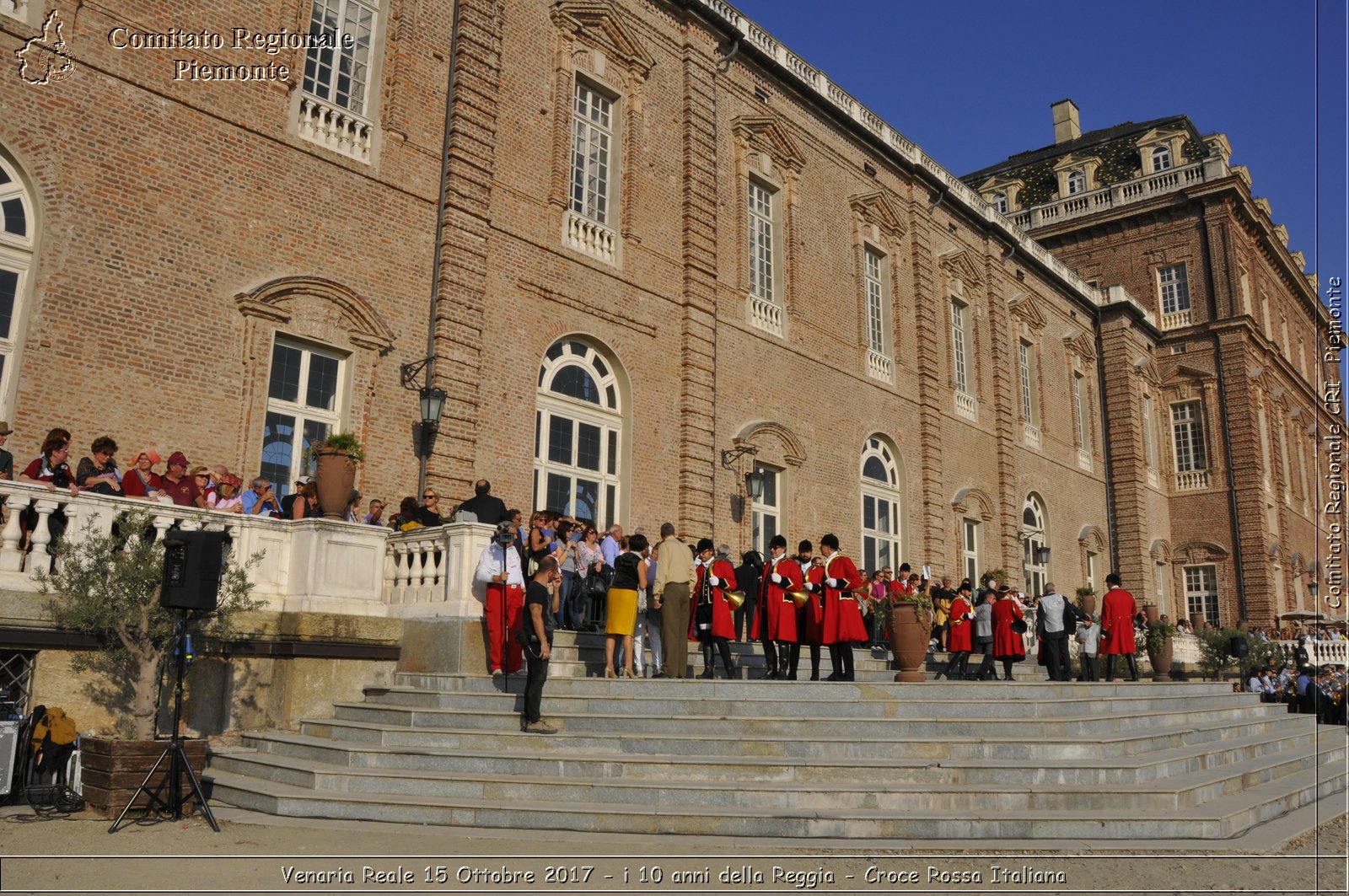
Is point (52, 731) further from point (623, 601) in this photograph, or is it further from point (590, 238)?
point (590, 238)

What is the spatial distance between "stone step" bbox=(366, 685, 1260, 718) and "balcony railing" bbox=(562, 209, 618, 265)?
8891mm

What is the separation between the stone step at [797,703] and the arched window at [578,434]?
19.8ft

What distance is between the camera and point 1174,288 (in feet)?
126

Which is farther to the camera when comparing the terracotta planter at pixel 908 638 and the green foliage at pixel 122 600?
the terracotta planter at pixel 908 638

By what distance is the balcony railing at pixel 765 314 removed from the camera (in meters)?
20.8

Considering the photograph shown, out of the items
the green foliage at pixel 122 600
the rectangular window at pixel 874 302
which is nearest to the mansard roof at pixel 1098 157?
the rectangular window at pixel 874 302

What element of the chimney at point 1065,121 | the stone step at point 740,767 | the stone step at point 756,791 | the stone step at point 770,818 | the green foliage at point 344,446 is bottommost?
the stone step at point 770,818

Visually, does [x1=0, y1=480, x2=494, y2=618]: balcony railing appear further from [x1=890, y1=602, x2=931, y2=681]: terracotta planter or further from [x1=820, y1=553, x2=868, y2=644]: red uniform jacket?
[x1=890, y1=602, x2=931, y2=681]: terracotta planter

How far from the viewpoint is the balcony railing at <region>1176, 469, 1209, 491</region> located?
1479 inches

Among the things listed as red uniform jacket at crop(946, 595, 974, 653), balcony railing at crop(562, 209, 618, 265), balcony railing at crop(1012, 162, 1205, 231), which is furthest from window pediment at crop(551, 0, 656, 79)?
balcony railing at crop(1012, 162, 1205, 231)

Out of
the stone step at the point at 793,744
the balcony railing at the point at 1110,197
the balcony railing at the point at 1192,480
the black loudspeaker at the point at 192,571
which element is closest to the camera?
the black loudspeaker at the point at 192,571

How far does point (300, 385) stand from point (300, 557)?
3216mm

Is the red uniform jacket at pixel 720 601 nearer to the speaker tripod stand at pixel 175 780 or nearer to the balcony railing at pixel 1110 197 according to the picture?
the speaker tripod stand at pixel 175 780

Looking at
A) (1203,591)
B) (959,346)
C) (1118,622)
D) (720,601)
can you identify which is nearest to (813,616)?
(720,601)
